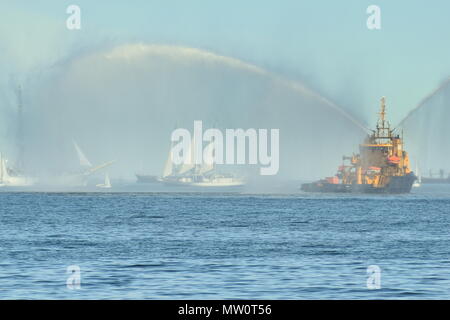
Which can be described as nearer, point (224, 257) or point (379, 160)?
point (224, 257)

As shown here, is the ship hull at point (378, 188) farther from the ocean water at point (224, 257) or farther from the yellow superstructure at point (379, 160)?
the ocean water at point (224, 257)

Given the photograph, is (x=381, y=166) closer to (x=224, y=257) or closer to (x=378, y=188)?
(x=378, y=188)

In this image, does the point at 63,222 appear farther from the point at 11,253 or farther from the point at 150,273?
the point at 150,273

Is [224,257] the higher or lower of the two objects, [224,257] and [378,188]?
the lower

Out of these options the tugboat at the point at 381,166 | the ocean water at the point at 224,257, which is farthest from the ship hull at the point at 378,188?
the ocean water at the point at 224,257

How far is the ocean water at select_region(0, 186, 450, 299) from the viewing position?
27875 millimetres

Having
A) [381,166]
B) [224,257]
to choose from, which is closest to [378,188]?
[381,166]

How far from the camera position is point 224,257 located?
39.5 m

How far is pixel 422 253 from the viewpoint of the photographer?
41.5 metres

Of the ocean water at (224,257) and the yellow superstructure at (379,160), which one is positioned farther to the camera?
the yellow superstructure at (379,160)

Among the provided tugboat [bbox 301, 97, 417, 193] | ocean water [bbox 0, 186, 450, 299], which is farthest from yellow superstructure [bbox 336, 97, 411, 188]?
ocean water [bbox 0, 186, 450, 299]

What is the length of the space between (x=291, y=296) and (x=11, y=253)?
64.7ft

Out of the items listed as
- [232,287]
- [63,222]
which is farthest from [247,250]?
[63,222]

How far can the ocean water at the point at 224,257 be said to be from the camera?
91.5ft
